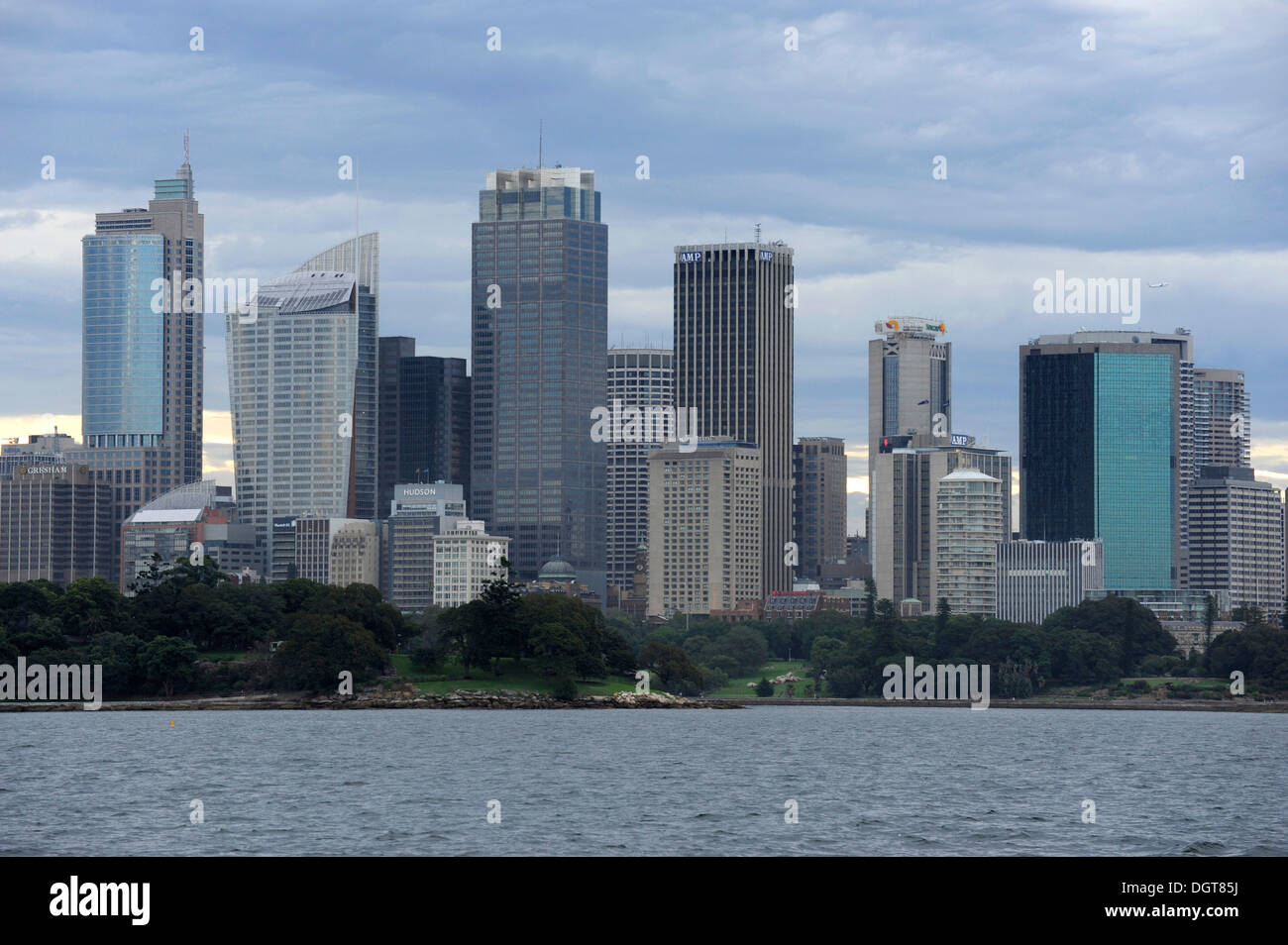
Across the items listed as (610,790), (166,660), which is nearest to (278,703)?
(166,660)

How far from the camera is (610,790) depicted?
94.1 meters

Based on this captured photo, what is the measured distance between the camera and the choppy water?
6969cm

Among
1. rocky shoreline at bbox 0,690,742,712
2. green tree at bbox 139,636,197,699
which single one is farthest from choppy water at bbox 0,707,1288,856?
green tree at bbox 139,636,197,699

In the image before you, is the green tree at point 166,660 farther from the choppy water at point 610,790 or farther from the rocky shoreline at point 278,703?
the choppy water at point 610,790

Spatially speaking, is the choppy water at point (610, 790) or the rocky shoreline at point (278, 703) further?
the rocky shoreline at point (278, 703)

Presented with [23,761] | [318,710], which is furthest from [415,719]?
[23,761]

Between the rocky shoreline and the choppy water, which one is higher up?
the choppy water

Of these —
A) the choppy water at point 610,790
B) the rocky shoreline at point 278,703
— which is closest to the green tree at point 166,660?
the rocky shoreline at point 278,703

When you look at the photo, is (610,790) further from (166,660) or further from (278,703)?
(166,660)

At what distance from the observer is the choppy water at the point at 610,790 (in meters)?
69.7

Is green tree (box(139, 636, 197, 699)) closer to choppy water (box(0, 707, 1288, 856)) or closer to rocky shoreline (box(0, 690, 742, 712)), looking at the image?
rocky shoreline (box(0, 690, 742, 712))
